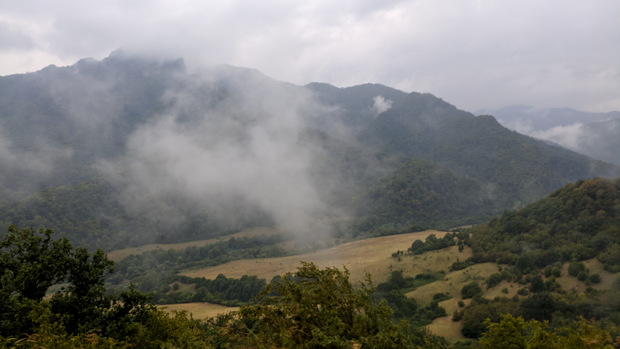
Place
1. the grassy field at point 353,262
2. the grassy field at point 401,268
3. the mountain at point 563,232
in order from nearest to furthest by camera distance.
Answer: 1. the grassy field at point 401,268
2. the mountain at point 563,232
3. the grassy field at point 353,262

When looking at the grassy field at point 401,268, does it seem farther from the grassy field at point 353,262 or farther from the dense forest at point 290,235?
the dense forest at point 290,235

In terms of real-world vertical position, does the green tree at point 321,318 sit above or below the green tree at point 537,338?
above

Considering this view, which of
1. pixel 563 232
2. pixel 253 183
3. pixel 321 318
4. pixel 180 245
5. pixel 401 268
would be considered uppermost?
pixel 253 183

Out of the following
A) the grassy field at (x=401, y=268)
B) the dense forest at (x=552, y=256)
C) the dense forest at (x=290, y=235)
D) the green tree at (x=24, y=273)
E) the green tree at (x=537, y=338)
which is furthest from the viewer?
the grassy field at (x=401, y=268)

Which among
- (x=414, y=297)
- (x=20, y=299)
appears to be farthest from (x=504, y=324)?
(x=414, y=297)

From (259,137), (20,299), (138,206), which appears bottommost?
(20,299)

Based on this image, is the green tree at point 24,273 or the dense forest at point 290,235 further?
the green tree at point 24,273

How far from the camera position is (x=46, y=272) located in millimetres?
13109

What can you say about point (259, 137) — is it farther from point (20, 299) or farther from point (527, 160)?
point (20, 299)

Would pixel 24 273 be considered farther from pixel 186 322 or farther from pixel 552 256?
pixel 552 256

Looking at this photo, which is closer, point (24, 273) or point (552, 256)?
point (24, 273)

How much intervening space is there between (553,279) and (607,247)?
7.17m

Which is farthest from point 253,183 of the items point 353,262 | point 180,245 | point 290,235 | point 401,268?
point 401,268

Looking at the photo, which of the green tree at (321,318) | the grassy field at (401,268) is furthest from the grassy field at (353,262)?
the green tree at (321,318)
